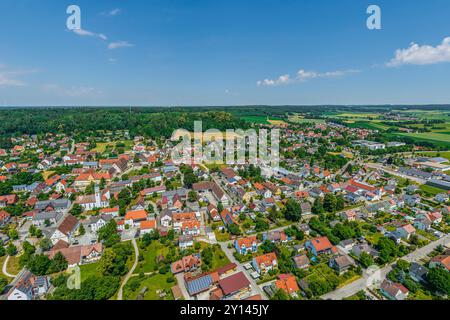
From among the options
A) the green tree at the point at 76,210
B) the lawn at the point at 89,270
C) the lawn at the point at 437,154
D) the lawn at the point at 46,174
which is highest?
the lawn at the point at 437,154

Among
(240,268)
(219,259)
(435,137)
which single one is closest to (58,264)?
(219,259)

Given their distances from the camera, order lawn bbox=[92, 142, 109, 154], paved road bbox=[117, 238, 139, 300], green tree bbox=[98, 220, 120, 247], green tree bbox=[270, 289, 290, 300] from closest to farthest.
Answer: green tree bbox=[270, 289, 290, 300] < paved road bbox=[117, 238, 139, 300] < green tree bbox=[98, 220, 120, 247] < lawn bbox=[92, 142, 109, 154]

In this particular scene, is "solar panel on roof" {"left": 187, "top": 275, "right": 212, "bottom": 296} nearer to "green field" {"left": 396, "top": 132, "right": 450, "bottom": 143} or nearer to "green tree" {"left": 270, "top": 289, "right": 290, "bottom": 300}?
"green tree" {"left": 270, "top": 289, "right": 290, "bottom": 300}

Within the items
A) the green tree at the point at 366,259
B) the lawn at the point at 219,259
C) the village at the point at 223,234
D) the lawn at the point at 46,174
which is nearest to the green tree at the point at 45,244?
the village at the point at 223,234

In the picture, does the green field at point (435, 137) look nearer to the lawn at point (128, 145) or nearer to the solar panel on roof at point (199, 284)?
the solar panel on roof at point (199, 284)

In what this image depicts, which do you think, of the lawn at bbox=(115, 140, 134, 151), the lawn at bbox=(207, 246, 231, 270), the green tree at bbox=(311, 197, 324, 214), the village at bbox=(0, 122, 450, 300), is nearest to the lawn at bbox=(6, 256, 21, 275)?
the village at bbox=(0, 122, 450, 300)

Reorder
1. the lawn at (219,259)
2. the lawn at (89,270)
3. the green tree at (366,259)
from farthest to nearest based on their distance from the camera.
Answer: the lawn at (219,259), the green tree at (366,259), the lawn at (89,270)
